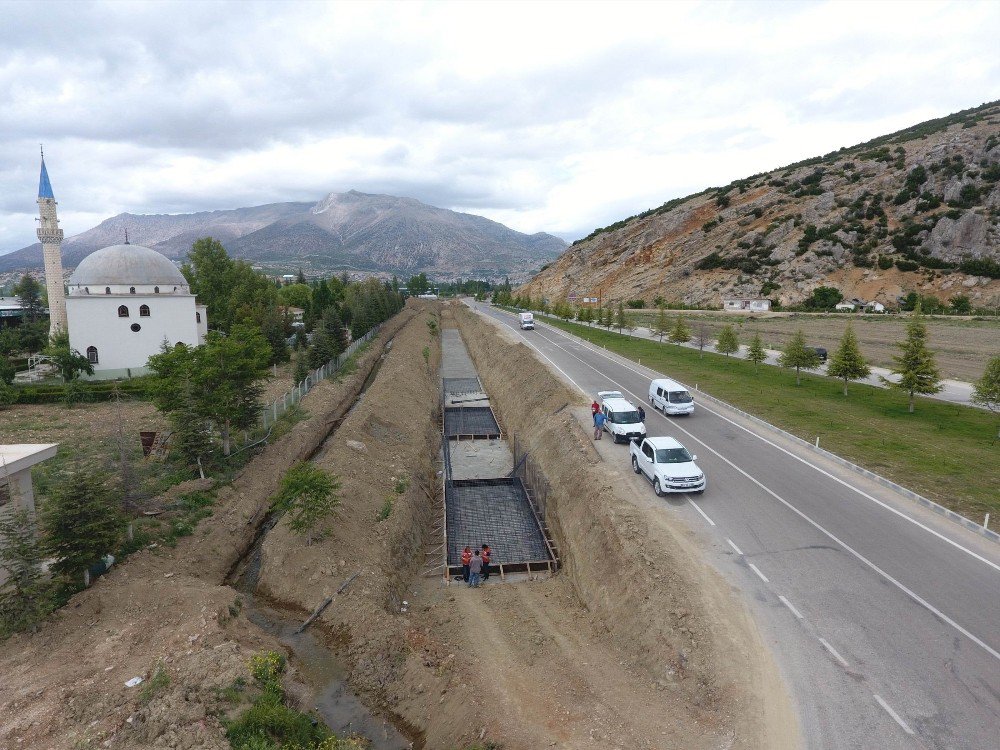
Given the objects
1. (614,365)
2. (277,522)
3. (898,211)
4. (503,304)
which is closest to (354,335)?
(614,365)

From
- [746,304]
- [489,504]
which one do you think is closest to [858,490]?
[489,504]

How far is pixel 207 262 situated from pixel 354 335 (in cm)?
2063

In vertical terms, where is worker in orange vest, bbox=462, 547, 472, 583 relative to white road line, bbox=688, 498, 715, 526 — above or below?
below

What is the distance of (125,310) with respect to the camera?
47.7 meters

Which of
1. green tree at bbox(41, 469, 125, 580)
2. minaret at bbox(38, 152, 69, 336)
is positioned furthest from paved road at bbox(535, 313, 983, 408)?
minaret at bbox(38, 152, 69, 336)

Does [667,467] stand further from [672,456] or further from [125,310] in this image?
[125,310]

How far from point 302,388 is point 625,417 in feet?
81.1

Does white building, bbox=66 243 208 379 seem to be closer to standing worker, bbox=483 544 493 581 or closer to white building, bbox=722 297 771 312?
standing worker, bbox=483 544 493 581

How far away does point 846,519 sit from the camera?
17.2 meters

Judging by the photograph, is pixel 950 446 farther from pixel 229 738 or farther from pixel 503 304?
pixel 503 304

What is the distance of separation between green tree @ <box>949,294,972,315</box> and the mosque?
98.7 m

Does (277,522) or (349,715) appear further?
(277,522)

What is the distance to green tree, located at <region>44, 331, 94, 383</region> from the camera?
140 feet

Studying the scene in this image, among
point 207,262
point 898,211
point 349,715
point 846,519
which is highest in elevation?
point 898,211
